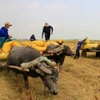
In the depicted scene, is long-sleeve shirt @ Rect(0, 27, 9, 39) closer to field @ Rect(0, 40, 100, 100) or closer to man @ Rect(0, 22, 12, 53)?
man @ Rect(0, 22, 12, 53)

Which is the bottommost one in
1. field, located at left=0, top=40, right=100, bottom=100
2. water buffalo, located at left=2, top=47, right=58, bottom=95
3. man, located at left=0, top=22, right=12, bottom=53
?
field, located at left=0, top=40, right=100, bottom=100

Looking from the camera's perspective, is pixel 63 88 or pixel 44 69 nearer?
pixel 44 69

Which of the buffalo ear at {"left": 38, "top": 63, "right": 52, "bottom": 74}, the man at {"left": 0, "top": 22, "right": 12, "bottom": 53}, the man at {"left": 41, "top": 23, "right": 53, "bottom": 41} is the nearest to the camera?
the buffalo ear at {"left": 38, "top": 63, "right": 52, "bottom": 74}

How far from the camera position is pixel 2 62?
1184cm

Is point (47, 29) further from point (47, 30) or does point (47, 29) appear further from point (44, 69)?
point (44, 69)

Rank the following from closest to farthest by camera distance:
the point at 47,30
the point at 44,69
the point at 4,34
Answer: the point at 44,69
the point at 4,34
the point at 47,30

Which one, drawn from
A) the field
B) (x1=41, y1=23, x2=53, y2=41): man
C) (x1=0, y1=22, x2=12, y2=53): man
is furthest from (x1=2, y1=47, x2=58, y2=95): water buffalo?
(x1=41, y1=23, x2=53, y2=41): man

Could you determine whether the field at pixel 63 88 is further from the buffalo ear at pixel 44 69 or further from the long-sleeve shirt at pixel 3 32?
the long-sleeve shirt at pixel 3 32

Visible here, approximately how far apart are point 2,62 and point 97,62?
7.31 meters

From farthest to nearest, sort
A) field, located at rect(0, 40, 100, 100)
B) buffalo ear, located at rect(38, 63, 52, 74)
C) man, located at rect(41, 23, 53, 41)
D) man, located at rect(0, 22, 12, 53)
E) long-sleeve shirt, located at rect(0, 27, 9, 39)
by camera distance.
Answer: man, located at rect(41, 23, 53, 41), long-sleeve shirt, located at rect(0, 27, 9, 39), man, located at rect(0, 22, 12, 53), field, located at rect(0, 40, 100, 100), buffalo ear, located at rect(38, 63, 52, 74)

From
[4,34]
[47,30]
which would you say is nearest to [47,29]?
[47,30]

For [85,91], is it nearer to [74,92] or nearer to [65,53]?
[74,92]

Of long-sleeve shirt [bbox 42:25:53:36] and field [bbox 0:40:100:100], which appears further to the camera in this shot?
long-sleeve shirt [bbox 42:25:53:36]

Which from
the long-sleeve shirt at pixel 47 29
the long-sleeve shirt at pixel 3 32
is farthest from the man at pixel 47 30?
the long-sleeve shirt at pixel 3 32
